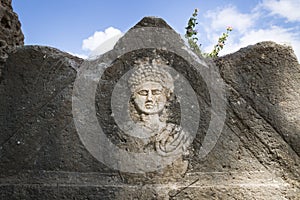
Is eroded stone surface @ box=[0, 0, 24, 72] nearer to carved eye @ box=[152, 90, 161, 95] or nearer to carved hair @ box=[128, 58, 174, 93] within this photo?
carved hair @ box=[128, 58, 174, 93]

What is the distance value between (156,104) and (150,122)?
3.5 inches

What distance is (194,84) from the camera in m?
1.78

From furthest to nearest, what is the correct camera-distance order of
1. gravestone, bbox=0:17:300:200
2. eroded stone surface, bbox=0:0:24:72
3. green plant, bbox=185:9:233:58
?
green plant, bbox=185:9:233:58, eroded stone surface, bbox=0:0:24:72, gravestone, bbox=0:17:300:200

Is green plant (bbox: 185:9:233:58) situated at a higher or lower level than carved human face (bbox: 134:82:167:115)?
higher

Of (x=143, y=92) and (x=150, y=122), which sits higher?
(x=143, y=92)

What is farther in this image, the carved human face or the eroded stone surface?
the eroded stone surface

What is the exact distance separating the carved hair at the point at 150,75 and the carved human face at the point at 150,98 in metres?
0.02

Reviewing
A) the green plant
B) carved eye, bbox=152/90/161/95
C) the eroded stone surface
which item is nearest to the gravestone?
carved eye, bbox=152/90/161/95

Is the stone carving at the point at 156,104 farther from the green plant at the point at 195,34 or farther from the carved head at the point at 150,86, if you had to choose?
the green plant at the point at 195,34

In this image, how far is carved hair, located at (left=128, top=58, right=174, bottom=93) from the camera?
5.72 ft

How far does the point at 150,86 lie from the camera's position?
1732 mm

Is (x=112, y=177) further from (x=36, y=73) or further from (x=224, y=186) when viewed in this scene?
(x=36, y=73)

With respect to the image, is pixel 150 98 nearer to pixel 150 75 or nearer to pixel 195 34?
pixel 150 75

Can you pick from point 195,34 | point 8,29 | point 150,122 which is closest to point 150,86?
point 150,122
